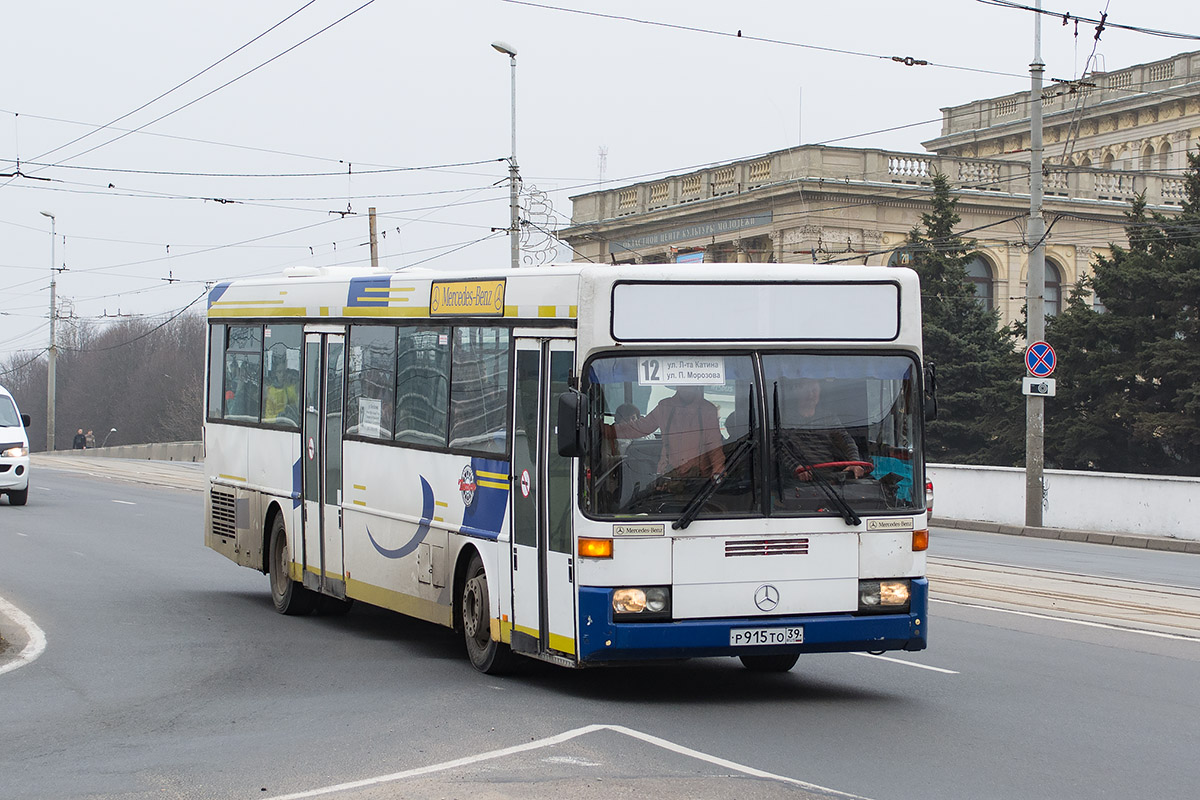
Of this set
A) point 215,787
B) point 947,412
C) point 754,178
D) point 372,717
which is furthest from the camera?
point 754,178

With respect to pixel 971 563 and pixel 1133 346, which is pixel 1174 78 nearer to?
pixel 1133 346

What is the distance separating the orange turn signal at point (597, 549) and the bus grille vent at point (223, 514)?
680cm

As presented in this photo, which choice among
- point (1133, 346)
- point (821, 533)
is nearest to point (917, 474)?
point (821, 533)

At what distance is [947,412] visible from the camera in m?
42.5

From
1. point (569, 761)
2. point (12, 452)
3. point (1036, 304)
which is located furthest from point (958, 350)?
point (569, 761)

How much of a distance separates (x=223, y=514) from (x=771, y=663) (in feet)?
21.9

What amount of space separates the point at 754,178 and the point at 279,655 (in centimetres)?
4060

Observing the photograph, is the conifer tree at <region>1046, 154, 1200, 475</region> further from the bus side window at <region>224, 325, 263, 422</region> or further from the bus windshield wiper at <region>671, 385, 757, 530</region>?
the bus windshield wiper at <region>671, 385, 757, 530</region>

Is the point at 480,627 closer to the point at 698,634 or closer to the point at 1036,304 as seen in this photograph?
the point at 698,634

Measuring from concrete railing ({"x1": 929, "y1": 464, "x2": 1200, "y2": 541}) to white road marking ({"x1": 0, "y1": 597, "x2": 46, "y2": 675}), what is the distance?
1804 cm

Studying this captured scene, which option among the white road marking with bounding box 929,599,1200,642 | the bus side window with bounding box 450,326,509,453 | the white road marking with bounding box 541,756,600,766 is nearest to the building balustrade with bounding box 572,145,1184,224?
the white road marking with bounding box 929,599,1200,642

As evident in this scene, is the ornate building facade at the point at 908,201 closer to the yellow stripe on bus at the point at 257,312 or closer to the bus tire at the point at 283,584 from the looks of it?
the yellow stripe on bus at the point at 257,312

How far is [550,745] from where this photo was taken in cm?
789

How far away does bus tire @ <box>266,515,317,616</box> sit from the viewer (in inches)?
542
